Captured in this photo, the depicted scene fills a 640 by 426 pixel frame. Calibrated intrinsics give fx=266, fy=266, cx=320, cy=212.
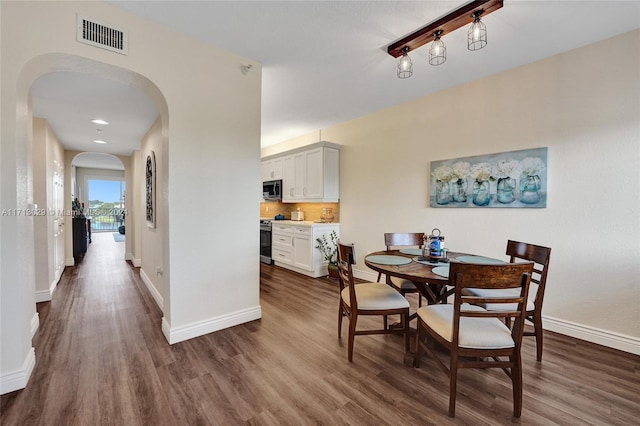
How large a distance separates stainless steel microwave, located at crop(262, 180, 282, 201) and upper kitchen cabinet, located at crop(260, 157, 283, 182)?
12 cm

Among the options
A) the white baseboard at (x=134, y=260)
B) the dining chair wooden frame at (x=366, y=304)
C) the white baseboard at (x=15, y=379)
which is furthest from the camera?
the white baseboard at (x=134, y=260)

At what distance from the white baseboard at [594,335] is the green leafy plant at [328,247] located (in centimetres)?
282

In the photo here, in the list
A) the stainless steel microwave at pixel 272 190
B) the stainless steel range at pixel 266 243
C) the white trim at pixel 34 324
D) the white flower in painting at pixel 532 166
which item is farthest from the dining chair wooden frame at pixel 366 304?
the stainless steel microwave at pixel 272 190

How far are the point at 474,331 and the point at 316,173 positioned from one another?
3.59m

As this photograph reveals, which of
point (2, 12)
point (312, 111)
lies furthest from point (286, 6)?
point (312, 111)

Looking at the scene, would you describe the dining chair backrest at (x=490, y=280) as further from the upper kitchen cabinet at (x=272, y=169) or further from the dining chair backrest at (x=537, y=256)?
the upper kitchen cabinet at (x=272, y=169)

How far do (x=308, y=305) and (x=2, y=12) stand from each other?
340cm

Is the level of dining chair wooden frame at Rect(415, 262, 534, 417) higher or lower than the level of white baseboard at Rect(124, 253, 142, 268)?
higher

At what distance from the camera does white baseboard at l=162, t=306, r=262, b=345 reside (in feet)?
7.67

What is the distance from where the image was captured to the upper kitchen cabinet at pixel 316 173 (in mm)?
4652

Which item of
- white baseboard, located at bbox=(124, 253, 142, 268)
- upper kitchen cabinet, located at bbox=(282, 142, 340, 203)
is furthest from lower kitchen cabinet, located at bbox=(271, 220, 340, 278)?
white baseboard, located at bbox=(124, 253, 142, 268)

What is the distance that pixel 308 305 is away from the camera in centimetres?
328

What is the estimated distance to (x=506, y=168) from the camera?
2922 millimetres

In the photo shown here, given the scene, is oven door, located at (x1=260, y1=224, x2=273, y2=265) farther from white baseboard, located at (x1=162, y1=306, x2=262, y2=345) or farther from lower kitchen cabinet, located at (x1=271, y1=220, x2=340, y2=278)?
white baseboard, located at (x1=162, y1=306, x2=262, y2=345)
